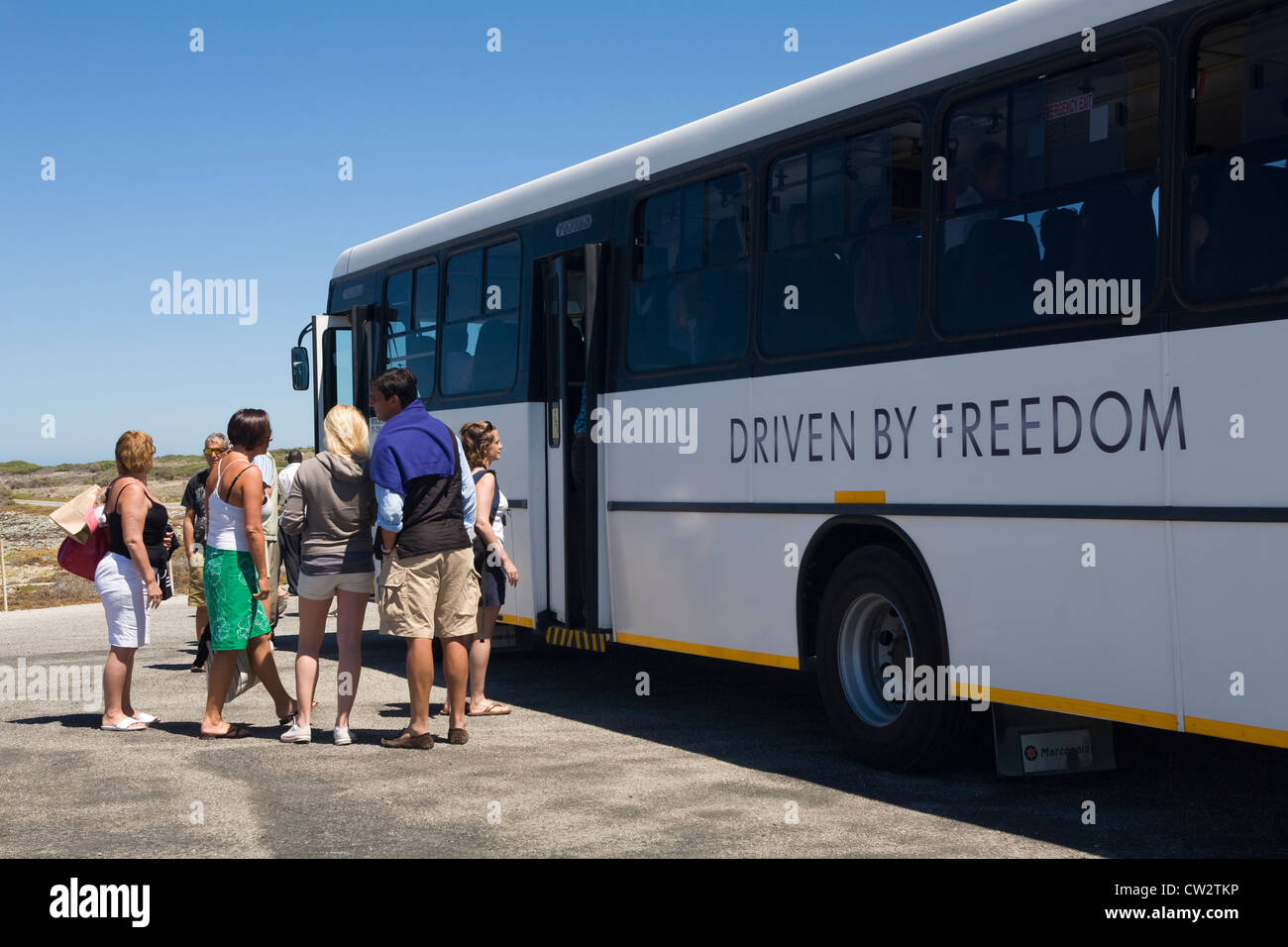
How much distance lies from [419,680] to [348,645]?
51 centimetres

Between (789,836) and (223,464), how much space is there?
4350 millimetres

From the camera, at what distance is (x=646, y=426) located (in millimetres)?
9320

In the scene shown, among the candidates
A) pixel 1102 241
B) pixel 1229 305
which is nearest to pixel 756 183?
pixel 1102 241

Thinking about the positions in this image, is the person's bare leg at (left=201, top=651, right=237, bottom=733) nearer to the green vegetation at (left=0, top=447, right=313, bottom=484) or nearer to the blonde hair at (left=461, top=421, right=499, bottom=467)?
the blonde hair at (left=461, top=421, right=499, bottom=467)

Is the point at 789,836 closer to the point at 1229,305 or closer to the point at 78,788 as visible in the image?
the point at 1229,305

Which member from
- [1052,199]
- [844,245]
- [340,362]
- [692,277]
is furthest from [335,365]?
[1052,199]

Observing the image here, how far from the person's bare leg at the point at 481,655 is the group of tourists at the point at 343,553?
28 mm

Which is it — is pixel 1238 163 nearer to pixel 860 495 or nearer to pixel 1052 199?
pixel 1052 199

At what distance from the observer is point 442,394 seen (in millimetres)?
11914

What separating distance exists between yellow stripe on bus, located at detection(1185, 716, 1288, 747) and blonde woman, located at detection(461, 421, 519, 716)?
13.8 feet

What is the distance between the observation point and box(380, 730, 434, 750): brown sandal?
27.9ft

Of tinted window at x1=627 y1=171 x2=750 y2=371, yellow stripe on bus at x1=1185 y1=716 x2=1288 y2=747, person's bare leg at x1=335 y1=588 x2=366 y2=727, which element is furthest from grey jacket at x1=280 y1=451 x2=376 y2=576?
yellow stripe on bus at x1=1185 y1=716 x2=1288 y2=747
